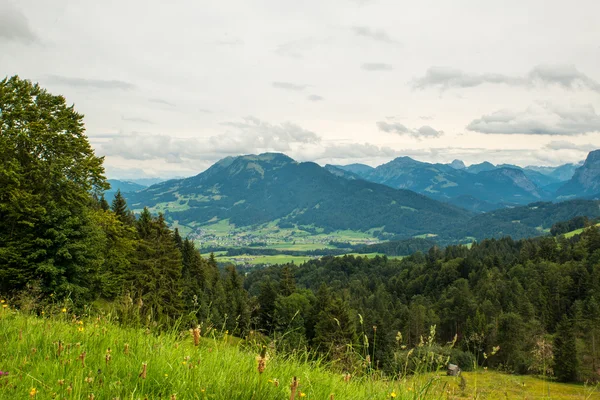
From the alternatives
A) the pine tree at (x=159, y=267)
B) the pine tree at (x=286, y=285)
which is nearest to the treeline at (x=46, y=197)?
the pine tree at (x=159, y=267)

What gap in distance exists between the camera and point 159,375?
11.6ft

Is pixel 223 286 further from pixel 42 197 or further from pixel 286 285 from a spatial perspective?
pixel 42 197

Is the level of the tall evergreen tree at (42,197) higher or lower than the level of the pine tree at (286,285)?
higher

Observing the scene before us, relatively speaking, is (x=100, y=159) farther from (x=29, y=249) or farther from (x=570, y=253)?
(x=570, y=253)

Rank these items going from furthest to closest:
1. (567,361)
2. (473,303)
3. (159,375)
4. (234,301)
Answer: (473,303) < (567,361) < (234,301) < (159,375)

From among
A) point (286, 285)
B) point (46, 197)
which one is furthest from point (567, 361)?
point (46, 197)

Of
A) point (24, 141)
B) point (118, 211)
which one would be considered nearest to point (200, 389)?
point (24, 141)

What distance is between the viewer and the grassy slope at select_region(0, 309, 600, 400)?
315 cm

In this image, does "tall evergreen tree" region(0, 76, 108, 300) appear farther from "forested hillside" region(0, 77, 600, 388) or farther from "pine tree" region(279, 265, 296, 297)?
"pine tree" region(279, 265, 296, 297)

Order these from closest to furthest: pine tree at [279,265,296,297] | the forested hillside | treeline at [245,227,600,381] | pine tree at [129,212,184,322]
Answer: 1. the forested hillside
2. pine tree at [129,212,184,322]
3. treeline at [245,227,600,381]
4. pine tree at [279,265,296,297]

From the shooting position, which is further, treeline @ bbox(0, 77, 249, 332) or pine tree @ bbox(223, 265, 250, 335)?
pine tree @ bbox(223, 265, 250, 335)

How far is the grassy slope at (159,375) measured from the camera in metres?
3.15

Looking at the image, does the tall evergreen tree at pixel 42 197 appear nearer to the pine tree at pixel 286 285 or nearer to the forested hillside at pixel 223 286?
the forested hillside at pixel 223 286

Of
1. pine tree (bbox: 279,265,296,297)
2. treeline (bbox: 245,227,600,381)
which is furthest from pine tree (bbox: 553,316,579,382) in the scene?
pine tree (bbox: 279,265,296,297)
